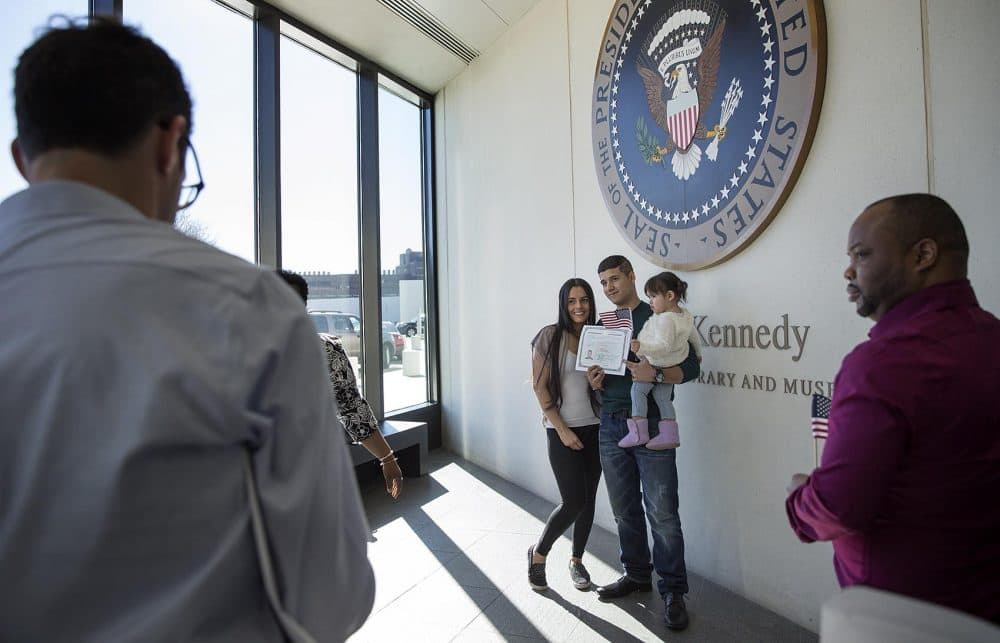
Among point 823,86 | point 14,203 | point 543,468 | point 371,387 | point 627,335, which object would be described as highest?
point 823,86

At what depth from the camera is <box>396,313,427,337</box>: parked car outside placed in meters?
5.33

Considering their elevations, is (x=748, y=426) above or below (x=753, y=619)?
above

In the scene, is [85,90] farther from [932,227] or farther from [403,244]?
[403,244]

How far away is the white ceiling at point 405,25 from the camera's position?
13.1 feet

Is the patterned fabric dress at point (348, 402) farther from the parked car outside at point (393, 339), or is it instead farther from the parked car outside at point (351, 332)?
the parked car outside at point (393, 339)

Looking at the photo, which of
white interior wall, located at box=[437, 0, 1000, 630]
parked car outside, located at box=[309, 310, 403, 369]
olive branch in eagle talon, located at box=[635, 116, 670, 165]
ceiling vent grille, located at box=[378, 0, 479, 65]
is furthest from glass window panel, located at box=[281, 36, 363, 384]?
olive branch in eagle talon, located at box=[635, 116, 670, 165]

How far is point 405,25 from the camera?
4.25 meters

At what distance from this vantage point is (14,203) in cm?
60

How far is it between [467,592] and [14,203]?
267 cm

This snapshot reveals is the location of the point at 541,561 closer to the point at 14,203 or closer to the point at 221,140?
the point at 14,203

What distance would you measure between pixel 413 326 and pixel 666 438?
3.55 meters

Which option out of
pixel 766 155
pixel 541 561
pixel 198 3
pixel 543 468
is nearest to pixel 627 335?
pixel 766 155

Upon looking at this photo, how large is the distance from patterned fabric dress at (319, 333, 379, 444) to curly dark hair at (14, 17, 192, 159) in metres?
1.50

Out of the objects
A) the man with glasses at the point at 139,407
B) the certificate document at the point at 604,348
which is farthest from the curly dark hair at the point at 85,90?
the certificate document at the point at 604,348
